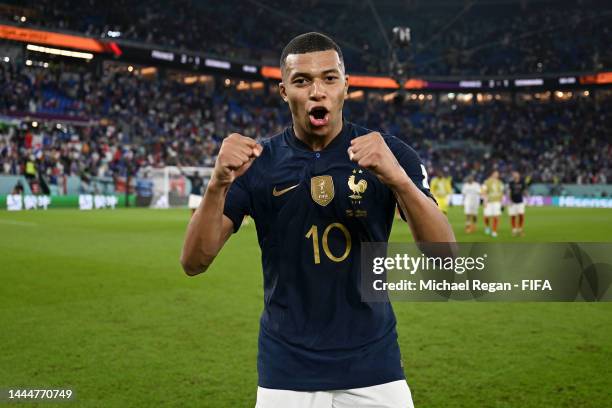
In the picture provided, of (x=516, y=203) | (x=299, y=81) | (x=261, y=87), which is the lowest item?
(x=516, y=203)

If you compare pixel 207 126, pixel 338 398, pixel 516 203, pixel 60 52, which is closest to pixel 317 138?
pixel 338 398

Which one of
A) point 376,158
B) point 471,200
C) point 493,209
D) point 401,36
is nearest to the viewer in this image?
point 376,158

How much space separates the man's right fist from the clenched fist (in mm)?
377

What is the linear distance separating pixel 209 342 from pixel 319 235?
4.06m

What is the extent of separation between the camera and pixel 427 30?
5744cm

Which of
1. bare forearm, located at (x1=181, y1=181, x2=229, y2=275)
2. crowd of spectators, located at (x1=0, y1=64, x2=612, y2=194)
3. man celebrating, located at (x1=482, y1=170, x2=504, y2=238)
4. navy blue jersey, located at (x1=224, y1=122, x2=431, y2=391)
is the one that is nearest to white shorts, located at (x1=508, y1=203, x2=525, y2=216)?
man celebrating, located at (x1=482, y1=170, x2=504, y2=238)

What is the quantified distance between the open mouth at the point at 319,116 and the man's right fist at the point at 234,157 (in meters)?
0.25

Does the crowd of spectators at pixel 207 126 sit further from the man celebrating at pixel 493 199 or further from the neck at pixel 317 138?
the neck at pixel 317 138

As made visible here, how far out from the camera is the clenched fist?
6.81 ft

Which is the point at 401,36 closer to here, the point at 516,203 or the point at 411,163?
the point at 516,203

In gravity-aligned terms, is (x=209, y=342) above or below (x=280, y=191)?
below

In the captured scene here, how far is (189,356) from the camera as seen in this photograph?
5535 mm

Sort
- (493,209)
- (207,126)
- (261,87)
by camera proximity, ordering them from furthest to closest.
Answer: (261,87), (207,126), (493,209)

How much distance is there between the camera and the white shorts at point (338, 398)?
2244 millimetres
